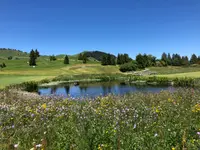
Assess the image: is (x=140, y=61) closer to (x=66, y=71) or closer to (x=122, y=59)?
(x=122, y=59)

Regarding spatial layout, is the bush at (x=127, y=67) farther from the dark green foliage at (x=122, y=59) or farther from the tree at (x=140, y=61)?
the dark green foliage at (x=122, y=59)

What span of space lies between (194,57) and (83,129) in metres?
152

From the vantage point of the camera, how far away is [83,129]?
4516mm

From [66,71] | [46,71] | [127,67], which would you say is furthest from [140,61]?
[46,71]

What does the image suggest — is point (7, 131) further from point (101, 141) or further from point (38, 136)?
point (101, 141)

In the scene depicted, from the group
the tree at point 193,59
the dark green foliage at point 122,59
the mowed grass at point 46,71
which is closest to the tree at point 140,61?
the dark green foliage at point 122,59

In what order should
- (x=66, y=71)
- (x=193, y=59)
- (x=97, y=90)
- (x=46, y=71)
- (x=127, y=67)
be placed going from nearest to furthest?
(x=97, y=90), (x=46, y=71), (x=66, y=71), (x=127, y=67), (x=193, y=59)

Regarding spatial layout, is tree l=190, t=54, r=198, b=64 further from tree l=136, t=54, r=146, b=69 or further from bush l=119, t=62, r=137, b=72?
bush l=119, t=62, r=137, b=72

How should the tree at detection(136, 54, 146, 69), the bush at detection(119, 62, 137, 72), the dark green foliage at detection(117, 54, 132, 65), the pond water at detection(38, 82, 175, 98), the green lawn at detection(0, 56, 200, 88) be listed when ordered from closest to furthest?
1. the pond water at detection(38, 82, 175, 98)
2. the green lawn at detection(0, 56, 200, 88)
3. the bush at detection(119, 62, 137, 72)
4. the tree at detection(136, 54, 146, 69)
5. the dark green foliage at detection(117, 54, 132, 65)

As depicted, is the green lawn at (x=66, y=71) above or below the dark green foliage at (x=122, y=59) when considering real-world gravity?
below

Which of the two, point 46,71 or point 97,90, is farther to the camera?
point 46,71

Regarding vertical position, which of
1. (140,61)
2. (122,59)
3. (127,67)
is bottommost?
(127,67)

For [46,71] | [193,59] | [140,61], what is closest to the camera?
[46,71]

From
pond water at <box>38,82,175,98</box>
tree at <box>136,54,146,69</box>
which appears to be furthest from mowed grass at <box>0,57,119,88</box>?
pond water at <box>38,82,175,98</box>
